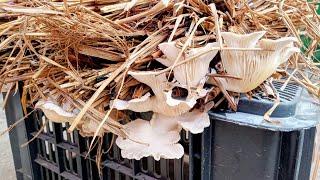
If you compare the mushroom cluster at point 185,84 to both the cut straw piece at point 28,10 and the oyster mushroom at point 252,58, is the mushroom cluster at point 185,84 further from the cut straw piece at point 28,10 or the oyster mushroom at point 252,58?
the cut straw piece at point 28,10

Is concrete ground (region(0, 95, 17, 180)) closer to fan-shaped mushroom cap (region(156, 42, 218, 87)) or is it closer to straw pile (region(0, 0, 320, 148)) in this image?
straw pile (region(0, 0, 320, 148))

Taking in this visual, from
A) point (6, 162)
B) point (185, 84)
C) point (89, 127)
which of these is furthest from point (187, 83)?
point (6, 162)

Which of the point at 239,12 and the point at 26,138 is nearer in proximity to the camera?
the point at 239,12

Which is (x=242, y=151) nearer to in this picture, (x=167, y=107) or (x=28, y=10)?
(x=167, y=107)

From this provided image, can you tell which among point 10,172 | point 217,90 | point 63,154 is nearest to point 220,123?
point 217,90

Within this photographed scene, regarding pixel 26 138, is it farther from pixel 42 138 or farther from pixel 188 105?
pixel 188 105

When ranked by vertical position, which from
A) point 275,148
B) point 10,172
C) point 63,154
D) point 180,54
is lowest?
Result: point 10,172

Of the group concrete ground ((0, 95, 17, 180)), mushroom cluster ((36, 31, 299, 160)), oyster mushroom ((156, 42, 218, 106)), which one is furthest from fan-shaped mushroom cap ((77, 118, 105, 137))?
concrete ground ((0, 95, 17, 180))
